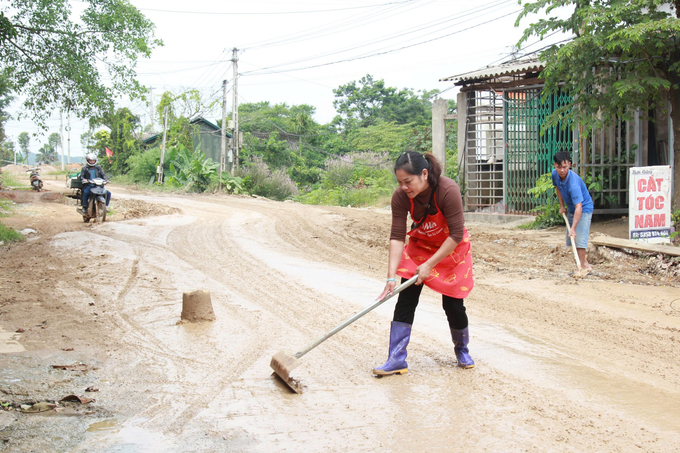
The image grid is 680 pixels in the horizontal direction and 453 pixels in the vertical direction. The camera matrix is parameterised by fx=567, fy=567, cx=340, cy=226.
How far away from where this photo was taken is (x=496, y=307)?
5.86m

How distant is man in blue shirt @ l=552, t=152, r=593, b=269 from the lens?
701 centimetres

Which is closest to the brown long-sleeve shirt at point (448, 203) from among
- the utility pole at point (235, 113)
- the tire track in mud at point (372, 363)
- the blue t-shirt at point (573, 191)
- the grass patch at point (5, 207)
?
the tire track in mud at point (372, 363)

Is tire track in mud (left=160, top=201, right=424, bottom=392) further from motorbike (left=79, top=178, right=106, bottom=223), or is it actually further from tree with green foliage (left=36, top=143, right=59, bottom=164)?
tree with green foliage (left=36, top=143, right=59, bottom=164)

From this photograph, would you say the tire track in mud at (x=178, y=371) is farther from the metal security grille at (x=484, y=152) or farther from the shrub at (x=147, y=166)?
the shrub at (x=147, y=166)

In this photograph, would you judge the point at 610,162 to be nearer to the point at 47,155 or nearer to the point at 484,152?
the point at 484,152

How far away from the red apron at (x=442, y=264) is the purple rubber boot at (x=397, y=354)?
0.36m

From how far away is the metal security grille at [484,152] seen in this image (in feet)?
47.9

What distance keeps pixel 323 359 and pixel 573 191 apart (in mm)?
4342

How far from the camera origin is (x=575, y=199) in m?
7.07

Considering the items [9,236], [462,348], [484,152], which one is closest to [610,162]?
[484,152]

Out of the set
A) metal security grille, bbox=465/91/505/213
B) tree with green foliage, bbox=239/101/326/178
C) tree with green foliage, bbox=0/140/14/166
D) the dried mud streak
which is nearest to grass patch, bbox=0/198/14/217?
the dried mud streak

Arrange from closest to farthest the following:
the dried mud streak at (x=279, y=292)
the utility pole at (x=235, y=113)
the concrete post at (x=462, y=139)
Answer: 1. the dried mud streak at (x=279, y=292)
2. the concrete post at (x=462, y=139)
3. the utility pole at (x=235, y=113)

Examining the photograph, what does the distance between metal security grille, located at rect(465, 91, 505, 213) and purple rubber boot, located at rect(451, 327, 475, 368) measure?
10809 mm

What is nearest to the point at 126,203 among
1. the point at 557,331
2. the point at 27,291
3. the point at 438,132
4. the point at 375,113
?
the point at 438,132
